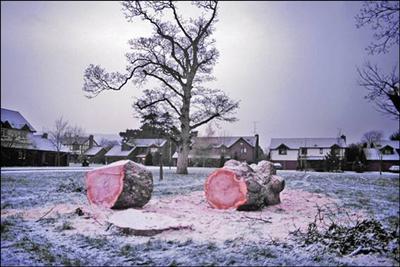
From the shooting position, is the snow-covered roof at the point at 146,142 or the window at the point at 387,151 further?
the window at the point at 387,151

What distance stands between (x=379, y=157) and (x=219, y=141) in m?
2.35

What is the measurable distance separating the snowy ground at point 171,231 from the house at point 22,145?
0.26ft

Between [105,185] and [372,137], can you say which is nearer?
[105,185]

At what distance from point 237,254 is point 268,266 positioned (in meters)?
0.28

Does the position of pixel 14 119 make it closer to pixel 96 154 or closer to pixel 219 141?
pixel 96 154

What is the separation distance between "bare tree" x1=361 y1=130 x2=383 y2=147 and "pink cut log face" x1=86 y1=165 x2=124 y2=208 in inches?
141

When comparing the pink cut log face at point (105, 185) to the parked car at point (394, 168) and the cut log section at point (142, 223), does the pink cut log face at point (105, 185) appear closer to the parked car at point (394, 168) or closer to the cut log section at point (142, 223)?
the cut log section at point (142, 223)

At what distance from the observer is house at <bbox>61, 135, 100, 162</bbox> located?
2416 millimetres

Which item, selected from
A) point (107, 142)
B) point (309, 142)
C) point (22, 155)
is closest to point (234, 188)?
point (309, 142)

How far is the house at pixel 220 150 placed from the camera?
389cm

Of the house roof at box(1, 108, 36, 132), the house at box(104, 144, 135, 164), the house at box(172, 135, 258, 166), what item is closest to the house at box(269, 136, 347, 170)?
the house at box(172, 135, 258, 166)

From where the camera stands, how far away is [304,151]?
5.35m

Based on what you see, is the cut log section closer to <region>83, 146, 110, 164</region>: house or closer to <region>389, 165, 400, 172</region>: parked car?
<region>83, 146, 110, 164</region>: house

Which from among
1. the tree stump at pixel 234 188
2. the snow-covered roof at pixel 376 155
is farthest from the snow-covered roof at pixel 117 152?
the snow-covered roof at pixel 376 155
